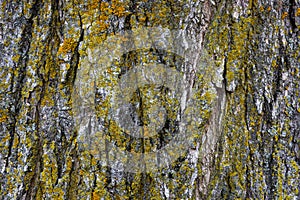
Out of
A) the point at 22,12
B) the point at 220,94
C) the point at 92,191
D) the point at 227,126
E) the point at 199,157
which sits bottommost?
the point at 92,191

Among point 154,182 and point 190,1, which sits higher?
point 190,1

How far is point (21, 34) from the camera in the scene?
4.02 feet

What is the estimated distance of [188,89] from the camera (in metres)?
1.20

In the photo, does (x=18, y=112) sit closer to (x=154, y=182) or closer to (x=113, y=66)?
(x=113, y=66)

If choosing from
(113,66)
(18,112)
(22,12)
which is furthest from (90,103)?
(22,12)

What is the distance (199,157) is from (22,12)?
797mm

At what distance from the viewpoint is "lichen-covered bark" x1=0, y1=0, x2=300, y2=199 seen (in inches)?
46.4

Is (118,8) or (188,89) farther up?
(118,8)

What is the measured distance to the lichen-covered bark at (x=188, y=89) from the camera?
3.86 ft

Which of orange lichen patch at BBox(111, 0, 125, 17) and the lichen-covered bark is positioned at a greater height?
orange lichen patch at BBox(111, 0, 125, 17)

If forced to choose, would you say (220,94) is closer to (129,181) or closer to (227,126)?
(227,126)

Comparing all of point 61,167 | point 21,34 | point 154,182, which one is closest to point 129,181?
point 154,182

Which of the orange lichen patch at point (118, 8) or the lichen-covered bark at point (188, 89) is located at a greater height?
the orange lichen patch at point (118, 8)

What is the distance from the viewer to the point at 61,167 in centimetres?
117
